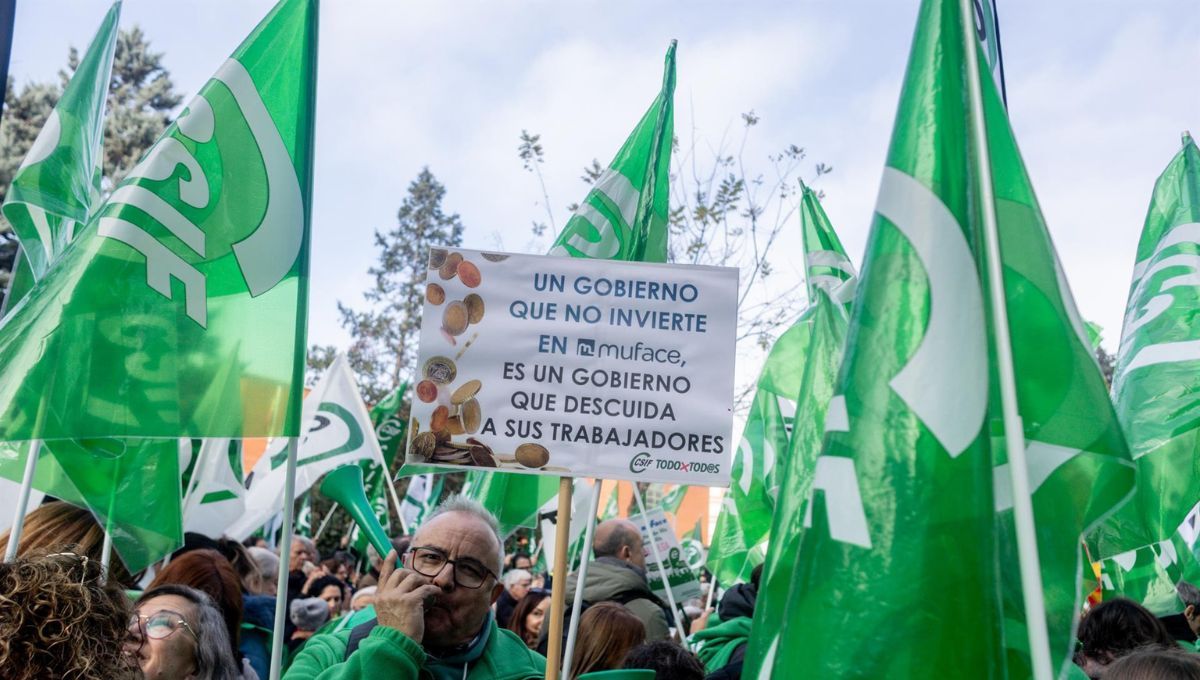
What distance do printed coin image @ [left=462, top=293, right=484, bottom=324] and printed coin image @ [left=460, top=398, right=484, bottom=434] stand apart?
0.92 ft

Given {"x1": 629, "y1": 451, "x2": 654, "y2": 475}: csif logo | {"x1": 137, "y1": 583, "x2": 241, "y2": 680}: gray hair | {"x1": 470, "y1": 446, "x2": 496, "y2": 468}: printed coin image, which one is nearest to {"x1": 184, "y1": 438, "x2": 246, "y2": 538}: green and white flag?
{"x1": 137, "y1": 583, "x2": 241, "y2": 680}: gray hair

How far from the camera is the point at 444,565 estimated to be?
3.45 meters

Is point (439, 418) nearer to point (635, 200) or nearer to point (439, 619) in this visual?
point (439, 619)

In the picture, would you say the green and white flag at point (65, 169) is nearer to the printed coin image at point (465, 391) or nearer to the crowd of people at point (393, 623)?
the crowd of people at point (393, 623)

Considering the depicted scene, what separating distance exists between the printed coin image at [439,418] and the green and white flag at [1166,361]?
2723mm

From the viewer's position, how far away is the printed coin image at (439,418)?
12.0ft

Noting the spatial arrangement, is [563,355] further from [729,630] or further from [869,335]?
[729,630]

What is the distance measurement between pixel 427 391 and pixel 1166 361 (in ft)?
10.4

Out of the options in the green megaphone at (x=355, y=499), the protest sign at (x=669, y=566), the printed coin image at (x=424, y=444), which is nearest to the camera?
the printed coin image at (x=424, y=444)

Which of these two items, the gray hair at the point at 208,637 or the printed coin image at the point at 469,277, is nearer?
the gray hair at the point at 208,637

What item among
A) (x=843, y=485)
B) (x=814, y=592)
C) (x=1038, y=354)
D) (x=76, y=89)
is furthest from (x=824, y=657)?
(x=76, y=89)

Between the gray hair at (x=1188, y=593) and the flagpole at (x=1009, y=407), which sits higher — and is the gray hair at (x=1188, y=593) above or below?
below

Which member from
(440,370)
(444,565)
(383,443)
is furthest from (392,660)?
(383,443)

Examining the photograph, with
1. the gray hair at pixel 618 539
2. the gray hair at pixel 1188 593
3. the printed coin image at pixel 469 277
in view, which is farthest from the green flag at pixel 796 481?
the gray hair at pixel 1188 593
